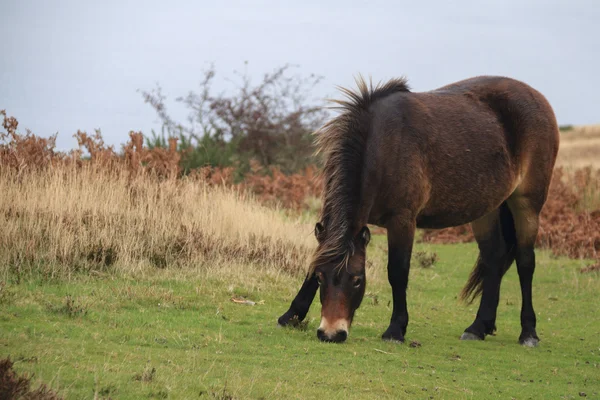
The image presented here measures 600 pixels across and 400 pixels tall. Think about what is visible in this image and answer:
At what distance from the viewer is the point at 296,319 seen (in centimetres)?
763

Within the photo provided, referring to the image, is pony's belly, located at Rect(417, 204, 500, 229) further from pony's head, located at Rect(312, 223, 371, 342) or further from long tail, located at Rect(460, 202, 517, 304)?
pony's head, located at Rect(312, 223, 371, 342)

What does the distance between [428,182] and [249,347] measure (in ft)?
8.34

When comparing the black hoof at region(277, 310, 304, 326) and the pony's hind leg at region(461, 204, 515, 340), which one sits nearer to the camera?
the black hoof at region(277, 310, 304, 326)

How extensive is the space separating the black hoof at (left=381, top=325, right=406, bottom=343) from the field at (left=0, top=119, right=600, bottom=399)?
116mm

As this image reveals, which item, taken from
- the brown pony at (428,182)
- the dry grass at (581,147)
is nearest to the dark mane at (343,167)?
the brown pony at (428,182)

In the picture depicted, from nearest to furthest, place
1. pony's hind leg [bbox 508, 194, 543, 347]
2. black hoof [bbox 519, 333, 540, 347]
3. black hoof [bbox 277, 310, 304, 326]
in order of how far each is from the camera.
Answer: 1. black hoof [bbox 277, 310, 304, 326]
2. black hoof [bbox 519, 333, 540, 347]
3. pony's hind leg [bbox 508, 194, 543, 347]

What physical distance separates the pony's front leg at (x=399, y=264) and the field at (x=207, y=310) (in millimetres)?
189

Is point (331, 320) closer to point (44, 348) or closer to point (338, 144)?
point (338, 144)

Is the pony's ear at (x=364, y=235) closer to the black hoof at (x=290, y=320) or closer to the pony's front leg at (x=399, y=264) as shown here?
the pony's front leg at (x=399, y=264)

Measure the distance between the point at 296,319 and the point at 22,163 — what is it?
5890mm

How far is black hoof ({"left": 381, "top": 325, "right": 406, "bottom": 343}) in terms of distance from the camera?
7383 millimetres

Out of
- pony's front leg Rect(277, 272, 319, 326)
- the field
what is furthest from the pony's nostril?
pony's front leg Rect(277, 272, 319, 326)

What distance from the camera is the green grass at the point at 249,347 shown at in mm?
5137

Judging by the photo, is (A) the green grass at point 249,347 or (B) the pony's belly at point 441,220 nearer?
(A) the green grass at point 249,347
